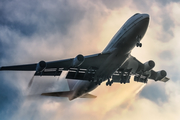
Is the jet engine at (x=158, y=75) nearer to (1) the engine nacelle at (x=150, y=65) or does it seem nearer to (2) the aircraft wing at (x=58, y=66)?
(1) the engine nacelle at (x=150, y=65)

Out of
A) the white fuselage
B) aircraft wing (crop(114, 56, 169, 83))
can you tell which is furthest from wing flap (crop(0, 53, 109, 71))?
aircraft wing (crop(114, 56, 169, 83))

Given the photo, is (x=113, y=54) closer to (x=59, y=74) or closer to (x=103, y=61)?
(x=103, y=61)

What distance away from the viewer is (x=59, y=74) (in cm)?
2972

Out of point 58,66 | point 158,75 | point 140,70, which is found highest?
point 140,70

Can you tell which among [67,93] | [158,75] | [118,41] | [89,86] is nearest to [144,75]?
[158,75]

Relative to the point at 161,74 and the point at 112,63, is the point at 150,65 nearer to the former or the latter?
the point at 161,74

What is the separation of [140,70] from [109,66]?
28.4ft

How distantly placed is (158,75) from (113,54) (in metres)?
13.2

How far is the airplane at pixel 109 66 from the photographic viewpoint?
76.7 ft

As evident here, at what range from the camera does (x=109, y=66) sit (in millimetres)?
26625

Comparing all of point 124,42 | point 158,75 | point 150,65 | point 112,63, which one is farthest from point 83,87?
point 158,75

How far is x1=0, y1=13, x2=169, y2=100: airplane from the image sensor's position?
2339cm

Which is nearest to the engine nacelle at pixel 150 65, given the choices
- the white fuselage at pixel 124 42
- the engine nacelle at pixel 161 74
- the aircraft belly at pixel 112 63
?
the engine nacelle at pixel 161 74

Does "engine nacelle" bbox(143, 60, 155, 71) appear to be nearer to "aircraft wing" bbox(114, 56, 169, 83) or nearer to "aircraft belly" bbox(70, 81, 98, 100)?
"aircraft wing" bbox(114, 56, 169, 83)
